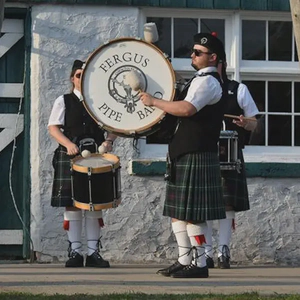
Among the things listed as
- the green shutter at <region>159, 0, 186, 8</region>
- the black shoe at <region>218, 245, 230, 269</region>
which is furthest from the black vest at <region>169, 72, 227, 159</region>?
the green shutter at <region>159, 0, 186, 8</region>

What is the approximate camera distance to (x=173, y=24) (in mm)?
9883

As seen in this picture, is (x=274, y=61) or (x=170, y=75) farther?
(x=274, y=61)

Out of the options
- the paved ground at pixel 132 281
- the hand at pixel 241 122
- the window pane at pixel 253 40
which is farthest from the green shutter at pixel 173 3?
the paved ground at pixel 132 281

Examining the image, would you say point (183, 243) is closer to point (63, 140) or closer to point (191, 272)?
point (191, 272)

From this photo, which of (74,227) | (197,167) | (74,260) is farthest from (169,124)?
(74,260)

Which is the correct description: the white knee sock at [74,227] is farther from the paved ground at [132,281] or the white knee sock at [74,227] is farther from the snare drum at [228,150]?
the snare drum at [228,150]

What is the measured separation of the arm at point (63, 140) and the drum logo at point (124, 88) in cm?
71

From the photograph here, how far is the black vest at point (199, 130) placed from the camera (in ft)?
24.3

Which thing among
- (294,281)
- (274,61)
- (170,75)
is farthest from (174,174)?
(274,61)

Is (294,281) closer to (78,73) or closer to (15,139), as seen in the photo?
(78,73)

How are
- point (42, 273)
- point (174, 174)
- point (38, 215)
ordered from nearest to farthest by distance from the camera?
point (174, 174) < point (42, 273) < point (38, 215)

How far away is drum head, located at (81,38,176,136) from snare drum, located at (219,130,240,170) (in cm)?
115

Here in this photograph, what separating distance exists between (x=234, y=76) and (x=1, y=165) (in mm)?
2412

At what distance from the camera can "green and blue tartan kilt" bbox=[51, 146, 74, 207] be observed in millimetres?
8547
